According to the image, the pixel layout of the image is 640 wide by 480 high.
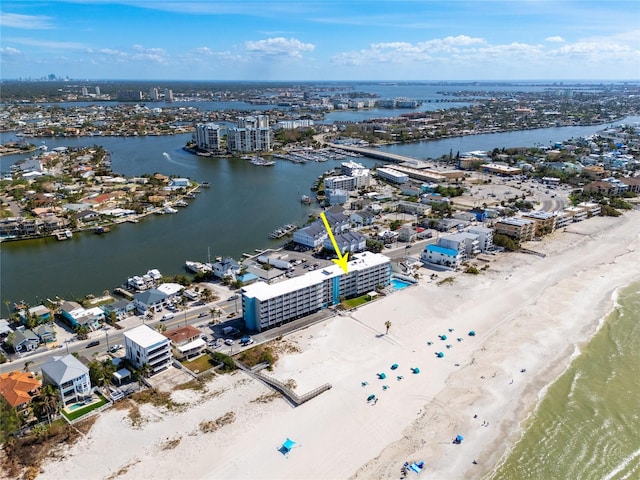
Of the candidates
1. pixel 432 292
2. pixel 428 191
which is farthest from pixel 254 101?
pixel 432 292

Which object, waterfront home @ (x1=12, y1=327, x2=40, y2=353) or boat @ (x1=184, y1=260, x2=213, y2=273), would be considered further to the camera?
boat @ (x1=184, y1=260, x2=213, y2=273)

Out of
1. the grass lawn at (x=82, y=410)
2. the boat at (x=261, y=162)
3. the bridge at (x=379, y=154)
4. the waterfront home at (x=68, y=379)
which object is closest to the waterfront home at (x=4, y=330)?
the waterfront home at (x=68, y=379)

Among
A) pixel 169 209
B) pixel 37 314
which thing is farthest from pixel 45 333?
pixel 169 209

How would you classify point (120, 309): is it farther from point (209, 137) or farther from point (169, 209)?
point (209, 137)

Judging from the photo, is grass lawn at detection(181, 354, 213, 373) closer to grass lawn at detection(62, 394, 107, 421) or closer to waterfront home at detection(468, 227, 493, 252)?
grass lawn at detection(62, 394, 107, 421)

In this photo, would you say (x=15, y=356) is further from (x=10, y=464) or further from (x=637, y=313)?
(x=637, y=313)

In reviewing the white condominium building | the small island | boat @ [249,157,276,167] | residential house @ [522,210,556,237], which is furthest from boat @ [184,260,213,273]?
the white condominium building
